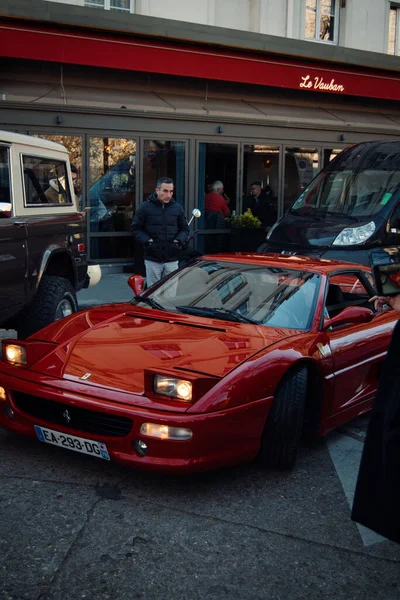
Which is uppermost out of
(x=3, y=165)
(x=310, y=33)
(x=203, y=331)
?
(x=310, y=33)

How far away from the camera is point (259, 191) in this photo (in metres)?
15.1

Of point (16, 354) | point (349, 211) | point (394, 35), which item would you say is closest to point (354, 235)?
point (349, 211)

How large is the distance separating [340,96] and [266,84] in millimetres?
2804

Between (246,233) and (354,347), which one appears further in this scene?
(246,233)

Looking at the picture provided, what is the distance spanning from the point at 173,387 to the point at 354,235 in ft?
23.1

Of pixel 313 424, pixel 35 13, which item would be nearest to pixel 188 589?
pixel 313 424

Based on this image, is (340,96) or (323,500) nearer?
(323,500)

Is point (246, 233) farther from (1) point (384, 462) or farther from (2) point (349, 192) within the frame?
(1) point (384, 462)

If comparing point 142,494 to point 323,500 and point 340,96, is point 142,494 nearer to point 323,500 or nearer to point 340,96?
point 323,500

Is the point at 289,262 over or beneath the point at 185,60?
beneath

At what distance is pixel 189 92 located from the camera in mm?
14086

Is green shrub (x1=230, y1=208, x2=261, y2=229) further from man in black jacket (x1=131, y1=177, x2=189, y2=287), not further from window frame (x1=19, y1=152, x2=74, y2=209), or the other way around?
window frame (x1=19, y1=152, x2=74, y2=209)

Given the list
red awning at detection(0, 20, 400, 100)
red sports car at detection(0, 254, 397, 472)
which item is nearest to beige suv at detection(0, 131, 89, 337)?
red sports car at detection(0, 254, 397, 472)

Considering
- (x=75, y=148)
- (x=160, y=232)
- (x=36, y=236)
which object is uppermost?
(x=75, y=148)
